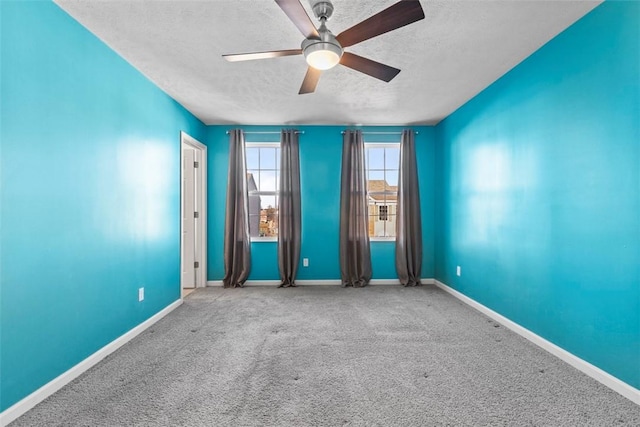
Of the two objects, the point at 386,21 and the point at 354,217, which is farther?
the point at 354,217

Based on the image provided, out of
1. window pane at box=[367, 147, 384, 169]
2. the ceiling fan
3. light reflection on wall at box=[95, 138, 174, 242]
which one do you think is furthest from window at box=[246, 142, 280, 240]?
the ceiling fan

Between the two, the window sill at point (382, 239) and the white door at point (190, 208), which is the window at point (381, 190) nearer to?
the window sill at point (382, 239)

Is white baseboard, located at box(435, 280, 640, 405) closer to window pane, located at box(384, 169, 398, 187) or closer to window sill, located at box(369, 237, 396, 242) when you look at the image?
window sill, located at box(369, 237, 396, 242)

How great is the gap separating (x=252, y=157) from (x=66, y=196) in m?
2.92

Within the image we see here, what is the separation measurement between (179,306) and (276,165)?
246 cm

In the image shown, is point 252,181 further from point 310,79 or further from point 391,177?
point 310,79

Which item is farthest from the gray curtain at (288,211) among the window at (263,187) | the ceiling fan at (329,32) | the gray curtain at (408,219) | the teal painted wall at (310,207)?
the ceiling fan at (329,32)

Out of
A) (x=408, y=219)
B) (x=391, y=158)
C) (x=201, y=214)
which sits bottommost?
(x=408, y=219)

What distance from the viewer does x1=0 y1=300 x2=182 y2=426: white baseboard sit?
1.58m

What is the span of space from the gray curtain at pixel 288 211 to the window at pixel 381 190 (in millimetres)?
1211

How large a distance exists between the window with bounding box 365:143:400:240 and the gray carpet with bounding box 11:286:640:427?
1.88 meters

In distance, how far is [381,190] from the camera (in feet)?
15.6

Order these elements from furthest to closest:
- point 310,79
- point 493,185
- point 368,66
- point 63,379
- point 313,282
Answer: point 313,282 < point 493,185 < point 310,79 < point 368,66 < point 63,379

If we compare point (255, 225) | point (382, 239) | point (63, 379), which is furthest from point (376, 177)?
point (63, 379)
